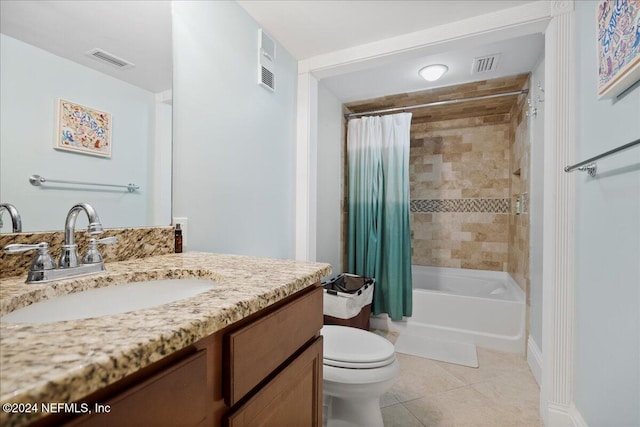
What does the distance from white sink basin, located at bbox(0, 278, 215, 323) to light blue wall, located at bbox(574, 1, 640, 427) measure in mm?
1301

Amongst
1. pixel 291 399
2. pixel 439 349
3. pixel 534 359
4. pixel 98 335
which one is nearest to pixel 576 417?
pixel 534 359

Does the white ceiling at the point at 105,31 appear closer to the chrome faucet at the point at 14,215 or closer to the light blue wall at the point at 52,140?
the light blue wall at the point at 52,140

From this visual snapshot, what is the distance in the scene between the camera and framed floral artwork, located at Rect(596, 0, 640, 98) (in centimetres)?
82

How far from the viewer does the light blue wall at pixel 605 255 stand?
2.96 feet

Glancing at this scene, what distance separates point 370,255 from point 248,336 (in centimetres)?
218

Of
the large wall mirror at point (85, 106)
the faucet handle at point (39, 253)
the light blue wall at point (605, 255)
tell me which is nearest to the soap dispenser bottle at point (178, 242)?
the large wall mirror at point (85, 106)

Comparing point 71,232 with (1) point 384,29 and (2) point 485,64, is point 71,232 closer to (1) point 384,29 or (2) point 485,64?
(1) point 384,29

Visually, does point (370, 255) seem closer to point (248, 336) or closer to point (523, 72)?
point (523, 72)

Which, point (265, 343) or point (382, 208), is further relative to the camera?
point (382, 208)

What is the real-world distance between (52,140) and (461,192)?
3.35 m

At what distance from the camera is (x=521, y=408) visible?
5.18 feet

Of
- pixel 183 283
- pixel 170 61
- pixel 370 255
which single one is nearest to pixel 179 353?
pixel 183 283

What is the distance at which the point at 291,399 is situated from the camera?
0.73 metres

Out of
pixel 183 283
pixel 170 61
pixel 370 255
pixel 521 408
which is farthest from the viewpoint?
pixel 370 255
